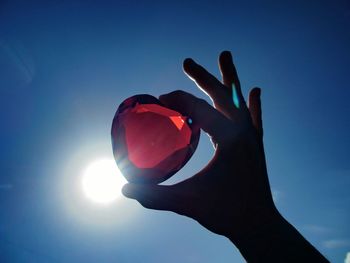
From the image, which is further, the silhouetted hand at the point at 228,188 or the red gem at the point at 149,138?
the red gem at the point at 149,138

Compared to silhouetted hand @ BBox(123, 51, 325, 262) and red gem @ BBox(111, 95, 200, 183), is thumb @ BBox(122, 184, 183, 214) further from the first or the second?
red gem @ BBox(111, 95, 200, 183)

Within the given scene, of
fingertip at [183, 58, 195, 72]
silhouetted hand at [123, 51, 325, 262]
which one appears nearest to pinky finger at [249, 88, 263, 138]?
silhouetted hand at [123, 51, 325, 262]

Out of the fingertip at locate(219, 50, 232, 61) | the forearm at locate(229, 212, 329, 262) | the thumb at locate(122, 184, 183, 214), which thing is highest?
the fingertip at locate(219, 50, 232, 61)

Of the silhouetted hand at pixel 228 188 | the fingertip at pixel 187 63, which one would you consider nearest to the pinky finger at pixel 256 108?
the silhouetted hand at pixel 228 188

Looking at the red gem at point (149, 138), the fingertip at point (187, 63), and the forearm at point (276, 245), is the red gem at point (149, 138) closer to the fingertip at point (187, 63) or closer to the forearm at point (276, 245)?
the fingertip at point (187, 63)

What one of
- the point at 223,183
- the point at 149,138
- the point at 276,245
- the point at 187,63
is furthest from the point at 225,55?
the point at 276,245
